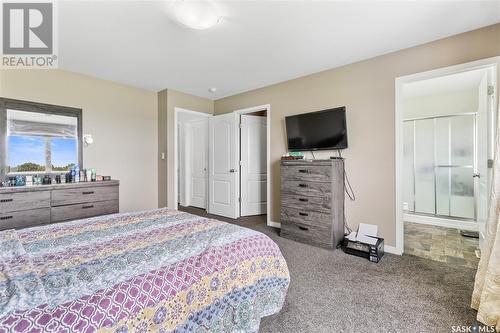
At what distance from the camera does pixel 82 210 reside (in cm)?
300

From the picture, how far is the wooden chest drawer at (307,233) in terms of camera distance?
2.95 m

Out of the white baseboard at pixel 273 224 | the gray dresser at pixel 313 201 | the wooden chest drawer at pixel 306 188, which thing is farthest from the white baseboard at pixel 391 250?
the white baseboard at pixel 273 224

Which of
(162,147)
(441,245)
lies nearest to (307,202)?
(441,245)

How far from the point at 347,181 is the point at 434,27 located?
192 centimetres

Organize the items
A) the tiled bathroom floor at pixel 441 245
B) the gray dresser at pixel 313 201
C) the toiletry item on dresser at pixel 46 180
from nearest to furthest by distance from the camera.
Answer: the tiled bathroom floor at pixel 441 245 → the gray dresser at pixel 313 201 → the toiletry item on dresser at pixel 46 180

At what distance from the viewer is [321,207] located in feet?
9.84

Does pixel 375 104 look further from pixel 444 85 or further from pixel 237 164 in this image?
pixel 237 164

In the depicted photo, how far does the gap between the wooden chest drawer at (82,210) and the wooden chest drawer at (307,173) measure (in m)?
2.54

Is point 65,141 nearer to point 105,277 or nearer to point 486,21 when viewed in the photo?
point 105,277

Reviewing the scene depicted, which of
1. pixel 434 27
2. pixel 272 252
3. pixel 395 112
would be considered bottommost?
pixel 272 252

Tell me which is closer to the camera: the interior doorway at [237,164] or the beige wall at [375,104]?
the beige wall at [375,104]

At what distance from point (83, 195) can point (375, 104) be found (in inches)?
158

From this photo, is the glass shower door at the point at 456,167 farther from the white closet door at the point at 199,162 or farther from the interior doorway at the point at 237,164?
the white closet door at the point at 199,162

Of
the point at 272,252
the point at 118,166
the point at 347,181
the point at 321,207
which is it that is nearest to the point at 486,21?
the point at 347,181
